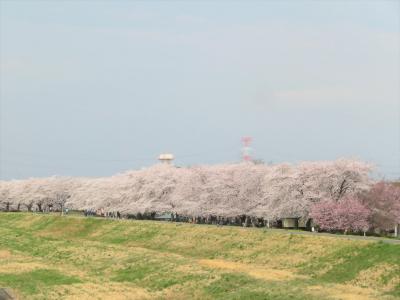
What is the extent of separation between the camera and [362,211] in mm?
66562

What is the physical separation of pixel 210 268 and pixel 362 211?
24719mm

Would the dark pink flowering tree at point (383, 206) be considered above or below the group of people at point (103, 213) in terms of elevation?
above

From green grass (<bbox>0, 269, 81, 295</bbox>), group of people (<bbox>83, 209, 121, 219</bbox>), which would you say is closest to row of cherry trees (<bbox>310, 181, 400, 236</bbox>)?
green grass (<bbox>0, 269, 81, 295</bbox>)

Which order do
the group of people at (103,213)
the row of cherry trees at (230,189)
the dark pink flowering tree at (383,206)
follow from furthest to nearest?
1. the group of people at (103,213)
2. the row of cherry trees at (230,189)
3. the dark pink flowering tree at (383,206)

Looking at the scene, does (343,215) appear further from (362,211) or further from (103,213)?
(103,213)

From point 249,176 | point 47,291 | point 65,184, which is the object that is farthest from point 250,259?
point 65,184

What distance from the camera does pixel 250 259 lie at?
5534 cm

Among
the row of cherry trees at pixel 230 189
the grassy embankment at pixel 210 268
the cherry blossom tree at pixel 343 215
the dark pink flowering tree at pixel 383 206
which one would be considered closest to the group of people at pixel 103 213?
the row of cherry trees at pixel 230 189

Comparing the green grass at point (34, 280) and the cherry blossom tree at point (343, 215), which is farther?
the cherry blossom tree at point (343, 215)

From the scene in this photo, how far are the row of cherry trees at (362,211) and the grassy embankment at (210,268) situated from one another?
9.87 m

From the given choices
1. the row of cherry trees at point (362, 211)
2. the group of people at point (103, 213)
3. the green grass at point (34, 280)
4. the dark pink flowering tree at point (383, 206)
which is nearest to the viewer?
the green grass at point (34, 280)

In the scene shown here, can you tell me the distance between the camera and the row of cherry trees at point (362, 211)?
66.6 meters

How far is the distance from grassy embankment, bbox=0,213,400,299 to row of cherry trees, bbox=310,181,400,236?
9.87 meters

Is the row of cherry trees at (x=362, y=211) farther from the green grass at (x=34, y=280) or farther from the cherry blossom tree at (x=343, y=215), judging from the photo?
the green grass at (x=34, y=280)
